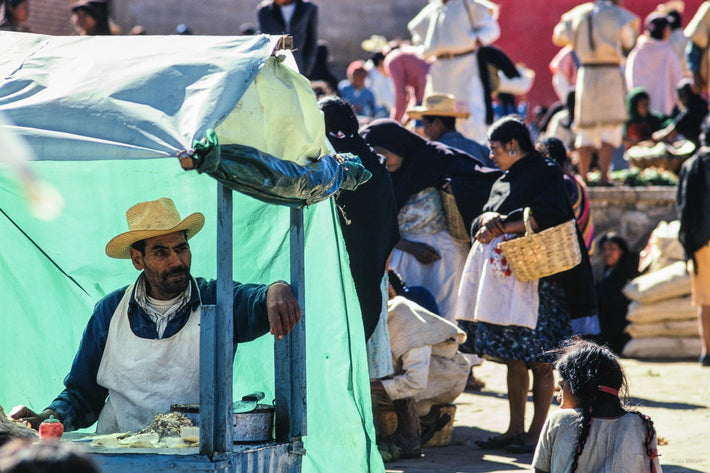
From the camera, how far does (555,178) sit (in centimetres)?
610

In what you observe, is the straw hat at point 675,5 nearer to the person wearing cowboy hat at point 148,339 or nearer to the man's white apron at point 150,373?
the person wearing cowboy hat at point 148,339

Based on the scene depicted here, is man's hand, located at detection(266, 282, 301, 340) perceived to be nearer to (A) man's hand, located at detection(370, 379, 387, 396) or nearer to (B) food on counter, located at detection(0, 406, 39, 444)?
(B) food on counter, located at detection(0, 406, 39, 444)

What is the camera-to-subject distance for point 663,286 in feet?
32.1

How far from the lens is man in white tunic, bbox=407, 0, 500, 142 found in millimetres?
10633

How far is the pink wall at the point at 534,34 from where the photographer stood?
18.7 meters

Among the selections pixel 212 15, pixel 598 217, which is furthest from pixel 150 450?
pixel 212 15

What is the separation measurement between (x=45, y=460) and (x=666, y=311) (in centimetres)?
871

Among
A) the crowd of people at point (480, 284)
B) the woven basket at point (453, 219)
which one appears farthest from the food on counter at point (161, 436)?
the woven basket at point (453, 219)

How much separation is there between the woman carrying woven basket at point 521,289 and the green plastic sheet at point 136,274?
5.43 feet

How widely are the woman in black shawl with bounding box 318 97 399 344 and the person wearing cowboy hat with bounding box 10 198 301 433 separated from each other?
1.53m

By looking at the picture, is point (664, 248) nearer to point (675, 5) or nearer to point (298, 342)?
point (298, 342)

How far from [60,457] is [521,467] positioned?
4.21 meters

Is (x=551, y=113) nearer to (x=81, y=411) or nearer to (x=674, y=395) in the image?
(x=674, y=395)

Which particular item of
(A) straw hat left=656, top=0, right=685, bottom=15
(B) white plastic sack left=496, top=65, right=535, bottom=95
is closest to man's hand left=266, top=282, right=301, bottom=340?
(B) white plastic sack left=496, top=65, right=535, bottom=95
